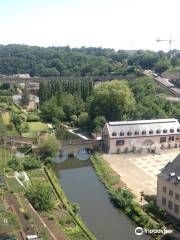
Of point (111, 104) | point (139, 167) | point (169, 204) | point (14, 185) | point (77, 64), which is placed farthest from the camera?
point (77, 64)

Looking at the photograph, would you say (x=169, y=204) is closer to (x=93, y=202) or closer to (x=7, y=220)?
(x=93, y=202)

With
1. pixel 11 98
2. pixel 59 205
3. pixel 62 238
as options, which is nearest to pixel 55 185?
pixel 59 205

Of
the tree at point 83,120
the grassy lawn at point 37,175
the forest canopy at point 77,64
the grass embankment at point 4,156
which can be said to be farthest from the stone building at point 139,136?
the forest canopy at point 77,64

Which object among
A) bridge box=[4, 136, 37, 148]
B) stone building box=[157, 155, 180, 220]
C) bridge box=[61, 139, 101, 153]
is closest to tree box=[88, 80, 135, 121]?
bridge box=[61, 139, 101, 153]

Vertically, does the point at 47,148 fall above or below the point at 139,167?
above

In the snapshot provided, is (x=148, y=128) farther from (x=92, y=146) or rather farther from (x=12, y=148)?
(x=12, y=148)

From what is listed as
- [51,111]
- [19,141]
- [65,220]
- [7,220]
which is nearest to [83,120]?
[51,111]

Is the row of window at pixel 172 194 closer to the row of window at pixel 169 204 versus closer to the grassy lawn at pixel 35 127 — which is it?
the row of window at pixel 169 204
